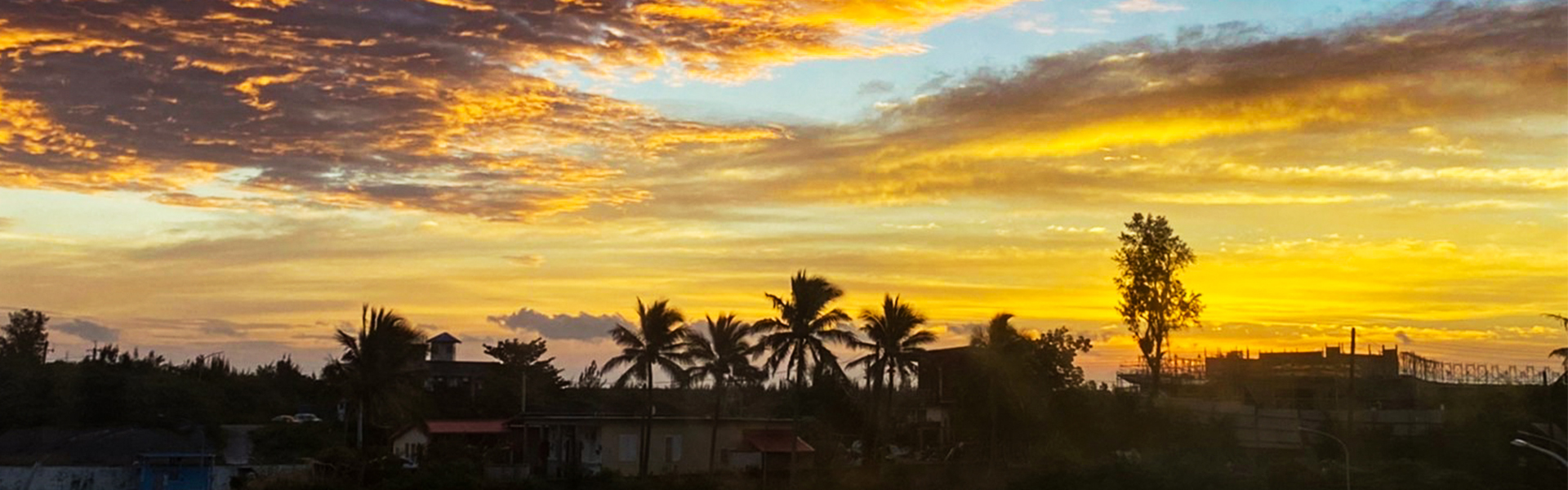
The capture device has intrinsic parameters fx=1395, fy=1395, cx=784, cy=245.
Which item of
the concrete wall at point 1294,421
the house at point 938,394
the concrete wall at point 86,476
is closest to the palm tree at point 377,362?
the concrete wall at point 86,476

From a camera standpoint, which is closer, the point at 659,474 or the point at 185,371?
the point at 659,474

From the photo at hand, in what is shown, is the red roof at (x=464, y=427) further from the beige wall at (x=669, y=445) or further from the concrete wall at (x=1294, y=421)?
the concrete wall at (x=1294, y=421)

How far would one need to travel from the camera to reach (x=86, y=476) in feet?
188

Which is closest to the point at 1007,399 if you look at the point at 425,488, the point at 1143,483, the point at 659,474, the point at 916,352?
the point at 916,352

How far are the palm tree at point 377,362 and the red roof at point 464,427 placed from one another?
10.8 m

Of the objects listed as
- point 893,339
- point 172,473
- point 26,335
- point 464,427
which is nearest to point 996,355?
point 893,339

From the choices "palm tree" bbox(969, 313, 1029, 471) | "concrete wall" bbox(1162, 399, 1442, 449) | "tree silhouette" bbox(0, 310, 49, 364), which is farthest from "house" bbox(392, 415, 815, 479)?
"tree silhouette" bbox(0, 310, 49, 364)

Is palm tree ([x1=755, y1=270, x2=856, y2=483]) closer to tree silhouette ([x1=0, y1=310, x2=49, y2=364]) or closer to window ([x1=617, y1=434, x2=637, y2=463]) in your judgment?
window ([x1=617, y1=434, x2=637, y2=463])

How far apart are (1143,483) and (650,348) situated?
22223 millimetres

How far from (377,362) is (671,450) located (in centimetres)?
1417

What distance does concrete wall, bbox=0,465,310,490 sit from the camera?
55625 mm

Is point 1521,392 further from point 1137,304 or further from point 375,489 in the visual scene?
point 375,489

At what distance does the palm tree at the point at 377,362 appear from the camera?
193ft

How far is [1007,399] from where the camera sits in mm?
65938
